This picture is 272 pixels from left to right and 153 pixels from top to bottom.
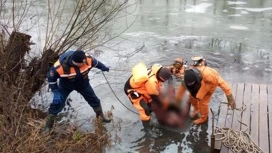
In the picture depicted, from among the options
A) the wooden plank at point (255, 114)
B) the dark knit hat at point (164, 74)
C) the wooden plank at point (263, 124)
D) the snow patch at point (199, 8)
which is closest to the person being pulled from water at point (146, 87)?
the dark knit hat at point (164, 74)

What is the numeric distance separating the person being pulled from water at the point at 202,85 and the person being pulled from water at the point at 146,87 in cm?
34

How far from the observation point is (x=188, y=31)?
10.7 m

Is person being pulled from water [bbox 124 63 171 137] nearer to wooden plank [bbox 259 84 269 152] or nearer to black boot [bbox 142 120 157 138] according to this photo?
black boot [bbox 142 120 157 138]

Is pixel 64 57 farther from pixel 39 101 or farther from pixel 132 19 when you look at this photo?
pixel 132 19

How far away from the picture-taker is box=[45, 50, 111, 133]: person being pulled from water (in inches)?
216

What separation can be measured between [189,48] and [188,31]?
1.32 meters

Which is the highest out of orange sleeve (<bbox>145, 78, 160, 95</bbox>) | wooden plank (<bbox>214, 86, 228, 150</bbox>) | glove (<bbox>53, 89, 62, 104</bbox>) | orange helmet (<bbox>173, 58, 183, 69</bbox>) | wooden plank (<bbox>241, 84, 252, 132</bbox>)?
orange sleeve (<bbox>145, 78, 160, 95</bbox>)

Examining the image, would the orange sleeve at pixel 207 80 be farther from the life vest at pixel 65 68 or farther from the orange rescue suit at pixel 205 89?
the life vest at pixel 65 68

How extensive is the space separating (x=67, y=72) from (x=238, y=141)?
2.55 m

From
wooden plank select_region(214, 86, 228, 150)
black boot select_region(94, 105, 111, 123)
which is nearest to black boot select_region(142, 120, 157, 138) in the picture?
black boot select_region(94, 105, 111, 123)

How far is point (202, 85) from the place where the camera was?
5508 millimetres

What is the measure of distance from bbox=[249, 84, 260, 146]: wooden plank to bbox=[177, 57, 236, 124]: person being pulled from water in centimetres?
31

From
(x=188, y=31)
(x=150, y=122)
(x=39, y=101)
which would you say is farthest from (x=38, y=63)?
(x=188, y=31)

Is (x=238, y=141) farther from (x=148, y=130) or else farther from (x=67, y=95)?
(x=67, y=95)
